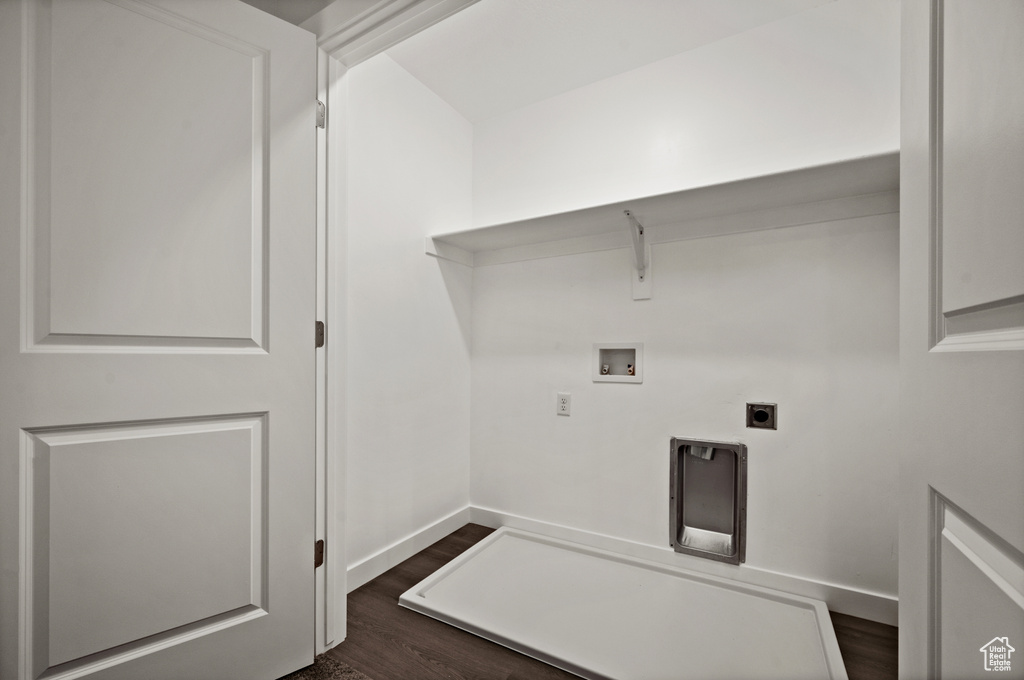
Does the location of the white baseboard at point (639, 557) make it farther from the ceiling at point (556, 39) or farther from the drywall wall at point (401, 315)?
the ceiling at point (556, 39)

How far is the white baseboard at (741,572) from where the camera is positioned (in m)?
1.58

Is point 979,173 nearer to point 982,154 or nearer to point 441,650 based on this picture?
point 982,154

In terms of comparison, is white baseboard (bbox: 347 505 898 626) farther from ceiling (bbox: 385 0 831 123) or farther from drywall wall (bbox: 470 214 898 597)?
ceiling (bbox: 385 0 831 123)

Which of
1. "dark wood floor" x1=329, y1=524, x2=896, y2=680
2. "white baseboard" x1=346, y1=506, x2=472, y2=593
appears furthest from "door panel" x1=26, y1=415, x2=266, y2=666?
"white baseboard" x1=346, y1=506, x2=472, y2=593

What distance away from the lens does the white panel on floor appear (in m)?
1.33

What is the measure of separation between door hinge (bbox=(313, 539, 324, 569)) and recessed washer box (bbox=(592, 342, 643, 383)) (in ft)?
4.46

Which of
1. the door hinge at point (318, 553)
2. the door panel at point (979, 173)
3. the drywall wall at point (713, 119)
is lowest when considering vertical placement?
the door hinge at point (318, 553)

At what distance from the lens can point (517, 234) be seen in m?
2.16

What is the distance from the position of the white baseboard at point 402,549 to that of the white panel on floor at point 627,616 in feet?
0.83

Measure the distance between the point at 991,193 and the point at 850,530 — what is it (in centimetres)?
170

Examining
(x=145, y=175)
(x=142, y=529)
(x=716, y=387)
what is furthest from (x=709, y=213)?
(x=142, y=529)

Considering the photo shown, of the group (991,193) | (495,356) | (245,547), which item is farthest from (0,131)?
(495,356)

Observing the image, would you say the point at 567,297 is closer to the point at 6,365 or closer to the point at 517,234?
the point at 517,234

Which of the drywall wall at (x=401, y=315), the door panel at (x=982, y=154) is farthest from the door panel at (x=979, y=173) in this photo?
the drywall wall at (x=401, y=315)
